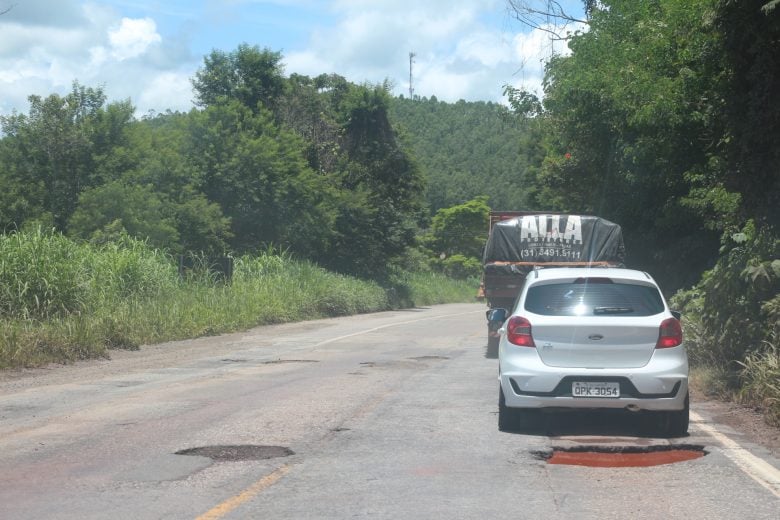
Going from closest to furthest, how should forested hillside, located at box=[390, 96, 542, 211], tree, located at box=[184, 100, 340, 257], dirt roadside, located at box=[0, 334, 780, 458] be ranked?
1. dirt roadside, located at box=[0, 334, 780, 458]
2. tree, located at box=[184, 100, 340, 257]
3. forested hillside, located at box=[390, 96, 542, 211]

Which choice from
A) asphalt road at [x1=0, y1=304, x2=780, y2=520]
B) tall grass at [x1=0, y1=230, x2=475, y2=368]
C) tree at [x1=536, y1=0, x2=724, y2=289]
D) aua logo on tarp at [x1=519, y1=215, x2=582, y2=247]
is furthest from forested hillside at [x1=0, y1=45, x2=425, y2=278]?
asphalt road at [x1=0, y1=304, x2=780, y2=520]

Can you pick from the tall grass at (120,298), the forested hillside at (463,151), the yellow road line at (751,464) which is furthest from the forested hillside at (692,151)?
the forested hillside at (463,151)

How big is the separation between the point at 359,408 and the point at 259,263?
22863 millimetres

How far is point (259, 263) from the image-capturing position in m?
33.4

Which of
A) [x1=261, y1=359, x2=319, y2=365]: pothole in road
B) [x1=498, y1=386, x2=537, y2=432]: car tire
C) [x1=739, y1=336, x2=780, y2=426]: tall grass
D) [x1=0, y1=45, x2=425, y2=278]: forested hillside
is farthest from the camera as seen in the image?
[x1=0, y1=45, x2=425, y2=278]: forested hillside

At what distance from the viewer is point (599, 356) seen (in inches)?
355

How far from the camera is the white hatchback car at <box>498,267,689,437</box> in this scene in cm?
891

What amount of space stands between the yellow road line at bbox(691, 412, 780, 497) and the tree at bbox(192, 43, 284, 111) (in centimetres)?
3691

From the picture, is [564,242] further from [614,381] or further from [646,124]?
[614,381]

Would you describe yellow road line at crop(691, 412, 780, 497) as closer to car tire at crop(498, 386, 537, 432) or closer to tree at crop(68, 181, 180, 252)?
car tire at crop(498, 386, 537, 432)

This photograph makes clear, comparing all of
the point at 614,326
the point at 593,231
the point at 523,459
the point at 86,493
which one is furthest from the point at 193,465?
the point at 593,231

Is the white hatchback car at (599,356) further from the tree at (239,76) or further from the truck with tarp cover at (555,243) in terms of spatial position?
the tree at (239,76)

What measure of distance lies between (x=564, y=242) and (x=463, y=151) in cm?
8576

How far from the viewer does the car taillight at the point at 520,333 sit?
30.2ft
